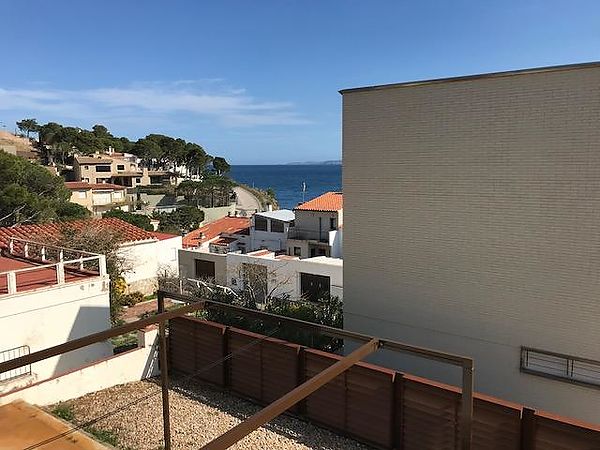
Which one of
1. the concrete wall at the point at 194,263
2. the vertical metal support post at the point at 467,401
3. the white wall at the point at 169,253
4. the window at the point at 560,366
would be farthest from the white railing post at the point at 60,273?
the concrete wall at the point at 194,263

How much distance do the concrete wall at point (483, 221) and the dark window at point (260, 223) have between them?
25.7 metres

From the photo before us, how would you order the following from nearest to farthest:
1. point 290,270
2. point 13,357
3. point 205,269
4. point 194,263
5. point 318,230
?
point 13,357 → point 290,270 → point 205,269 → point 194,263 → point 318,230

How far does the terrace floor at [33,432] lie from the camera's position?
7.65 m

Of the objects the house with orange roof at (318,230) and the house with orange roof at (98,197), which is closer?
the house with orange roof at (318,230)

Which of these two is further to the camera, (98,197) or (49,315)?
(98,197)

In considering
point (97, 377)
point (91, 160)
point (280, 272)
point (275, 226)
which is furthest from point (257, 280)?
point (91, 160)

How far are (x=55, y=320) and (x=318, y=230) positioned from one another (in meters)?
24.4

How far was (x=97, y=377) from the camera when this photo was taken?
11.7 metres

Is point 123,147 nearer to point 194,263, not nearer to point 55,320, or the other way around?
point 194,263

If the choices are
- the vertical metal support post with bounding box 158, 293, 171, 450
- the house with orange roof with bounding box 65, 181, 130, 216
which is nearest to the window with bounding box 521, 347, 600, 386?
the vertical metal support post with bounding box 158, 293, 171, 450

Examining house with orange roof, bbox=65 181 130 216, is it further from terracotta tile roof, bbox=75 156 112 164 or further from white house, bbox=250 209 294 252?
white house, bbox=250 209 294 252

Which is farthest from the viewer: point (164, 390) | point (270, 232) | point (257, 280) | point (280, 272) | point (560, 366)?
point (270, 232)

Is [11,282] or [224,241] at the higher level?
[11,282]

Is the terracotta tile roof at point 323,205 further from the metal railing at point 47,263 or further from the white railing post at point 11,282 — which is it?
the white railing post at point 11,282
